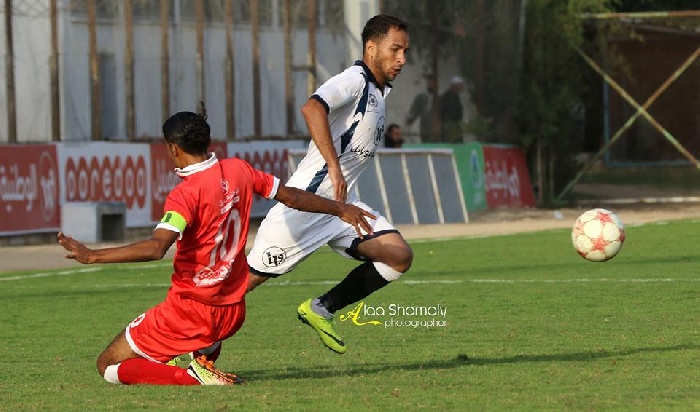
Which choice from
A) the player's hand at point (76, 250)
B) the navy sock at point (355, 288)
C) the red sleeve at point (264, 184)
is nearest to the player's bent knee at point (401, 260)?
the navy sock at point (355, 288)

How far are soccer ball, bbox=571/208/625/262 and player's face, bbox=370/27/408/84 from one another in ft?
9.47

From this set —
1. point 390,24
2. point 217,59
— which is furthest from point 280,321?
point 217,59

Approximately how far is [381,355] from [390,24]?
6.30 ft

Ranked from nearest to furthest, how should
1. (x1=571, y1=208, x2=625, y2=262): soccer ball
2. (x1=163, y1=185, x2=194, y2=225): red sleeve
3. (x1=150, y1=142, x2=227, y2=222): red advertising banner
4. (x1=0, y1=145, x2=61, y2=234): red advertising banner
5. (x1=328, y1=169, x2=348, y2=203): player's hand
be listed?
1. (x1=163, y1=185, x2=194, y2=225): red sleeve
2. (x1=328, y1=169, x2=348, y2=203): player's hand
3. (x1=571, y1=208, x2=625, y2=262): soccer ball
4. (x1=0, y1=145, x2=61, y2=234): red advertising banner
5. (x1=150, y1=142, x2=227, y2=222): red advertising banner

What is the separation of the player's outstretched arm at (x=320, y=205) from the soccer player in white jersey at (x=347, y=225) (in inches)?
42.1

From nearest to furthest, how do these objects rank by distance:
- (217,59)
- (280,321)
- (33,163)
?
(280,321) → (33,163) → (217,59)

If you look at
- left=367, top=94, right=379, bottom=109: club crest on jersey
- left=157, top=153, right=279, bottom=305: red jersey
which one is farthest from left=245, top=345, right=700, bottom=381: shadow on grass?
left=367, top=94, right=379, bottom=109: club crest on jersey

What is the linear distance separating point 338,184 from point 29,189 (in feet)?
41.3

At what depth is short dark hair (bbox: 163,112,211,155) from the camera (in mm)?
7527

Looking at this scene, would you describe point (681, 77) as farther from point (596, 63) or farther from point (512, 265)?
point (512, 265)

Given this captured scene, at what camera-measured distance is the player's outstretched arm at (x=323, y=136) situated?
28.0ft

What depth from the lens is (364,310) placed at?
1193 centimetres

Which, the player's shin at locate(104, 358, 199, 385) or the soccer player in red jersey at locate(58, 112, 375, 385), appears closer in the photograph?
the soccer player in red jersey at locate(58, 112, 375, 385)

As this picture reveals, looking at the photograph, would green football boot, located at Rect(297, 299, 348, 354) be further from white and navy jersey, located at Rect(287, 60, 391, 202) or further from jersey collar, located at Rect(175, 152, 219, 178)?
jersey collar, located at Rect(175, 152, 219, 178)
